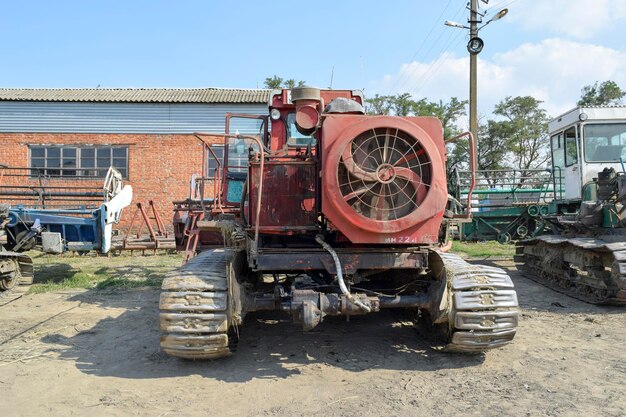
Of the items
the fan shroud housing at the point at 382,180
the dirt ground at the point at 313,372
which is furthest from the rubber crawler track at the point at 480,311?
the fan shroud housing at the point at 382,180

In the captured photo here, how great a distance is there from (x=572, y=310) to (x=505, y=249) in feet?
26.7

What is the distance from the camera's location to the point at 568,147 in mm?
9625

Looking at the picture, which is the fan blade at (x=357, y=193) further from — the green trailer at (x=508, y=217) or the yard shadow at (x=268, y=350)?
the green trailer at (x=508, y=217)

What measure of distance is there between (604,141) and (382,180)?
22.0 ft

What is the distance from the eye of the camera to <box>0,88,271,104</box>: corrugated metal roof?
1823cm

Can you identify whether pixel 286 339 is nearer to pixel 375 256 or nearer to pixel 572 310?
pixel 375 256

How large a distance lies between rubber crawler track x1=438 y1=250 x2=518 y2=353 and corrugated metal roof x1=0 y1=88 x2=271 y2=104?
1489cm

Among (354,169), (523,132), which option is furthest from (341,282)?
(523,132)

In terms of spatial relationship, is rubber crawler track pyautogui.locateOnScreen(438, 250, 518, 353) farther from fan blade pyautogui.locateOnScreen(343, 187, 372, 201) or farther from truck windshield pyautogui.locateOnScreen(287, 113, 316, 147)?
truck windshield pyautogui.locateOnScreen(287, 113, 316, 147)

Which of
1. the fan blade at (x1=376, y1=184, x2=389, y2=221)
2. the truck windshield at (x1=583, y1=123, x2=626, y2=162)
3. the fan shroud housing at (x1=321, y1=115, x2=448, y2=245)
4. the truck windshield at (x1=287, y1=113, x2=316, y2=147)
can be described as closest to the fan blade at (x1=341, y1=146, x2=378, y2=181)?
the fan shroud housing at (x1=321, y1=115, x2=448, y2=245)

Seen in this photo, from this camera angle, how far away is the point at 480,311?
4262mm

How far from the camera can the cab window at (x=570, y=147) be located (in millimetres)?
9414

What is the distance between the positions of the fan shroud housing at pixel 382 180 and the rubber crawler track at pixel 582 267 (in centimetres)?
415

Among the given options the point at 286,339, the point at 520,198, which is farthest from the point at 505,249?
the point at 286,339
